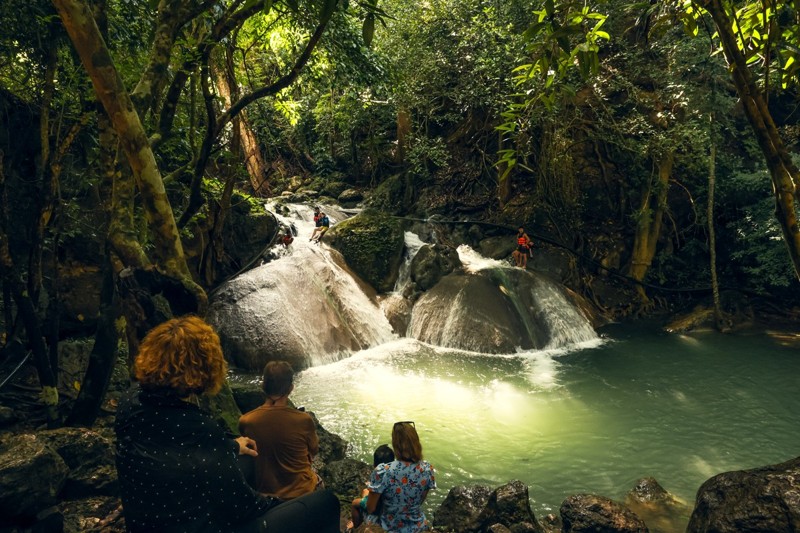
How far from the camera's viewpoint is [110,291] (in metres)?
4.37

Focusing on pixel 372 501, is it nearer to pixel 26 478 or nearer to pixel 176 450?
pixel 176 450

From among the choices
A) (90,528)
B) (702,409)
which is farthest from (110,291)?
(702,409)

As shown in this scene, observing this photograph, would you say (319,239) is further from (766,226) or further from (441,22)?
(766,226)

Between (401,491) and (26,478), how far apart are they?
2.47 m

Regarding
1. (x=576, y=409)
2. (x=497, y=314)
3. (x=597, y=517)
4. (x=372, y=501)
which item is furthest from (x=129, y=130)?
(x=497, y=314)

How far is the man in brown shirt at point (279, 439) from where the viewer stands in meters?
3.24

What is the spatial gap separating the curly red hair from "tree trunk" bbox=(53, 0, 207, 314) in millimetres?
1854

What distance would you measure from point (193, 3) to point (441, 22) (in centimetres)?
1308

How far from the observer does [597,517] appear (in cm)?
443

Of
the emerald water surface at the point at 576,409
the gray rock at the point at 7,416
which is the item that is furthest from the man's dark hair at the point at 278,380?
the gray rock at the point at 7,416

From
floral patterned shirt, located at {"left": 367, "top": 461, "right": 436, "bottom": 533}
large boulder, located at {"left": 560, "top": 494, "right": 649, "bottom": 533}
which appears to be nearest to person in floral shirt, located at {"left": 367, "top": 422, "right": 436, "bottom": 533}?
floral patterned shirt, located at {"left": 367, "top": 461, "right": 436, "bottom": 533}

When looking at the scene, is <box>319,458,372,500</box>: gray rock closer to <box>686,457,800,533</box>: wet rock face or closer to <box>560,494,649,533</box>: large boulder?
<box>560,494,649,533</box>: large boulder

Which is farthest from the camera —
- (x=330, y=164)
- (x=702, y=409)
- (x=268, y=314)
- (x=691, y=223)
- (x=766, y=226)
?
(x=330, y=164)

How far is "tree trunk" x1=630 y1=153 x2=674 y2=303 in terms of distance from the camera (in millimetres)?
13562
